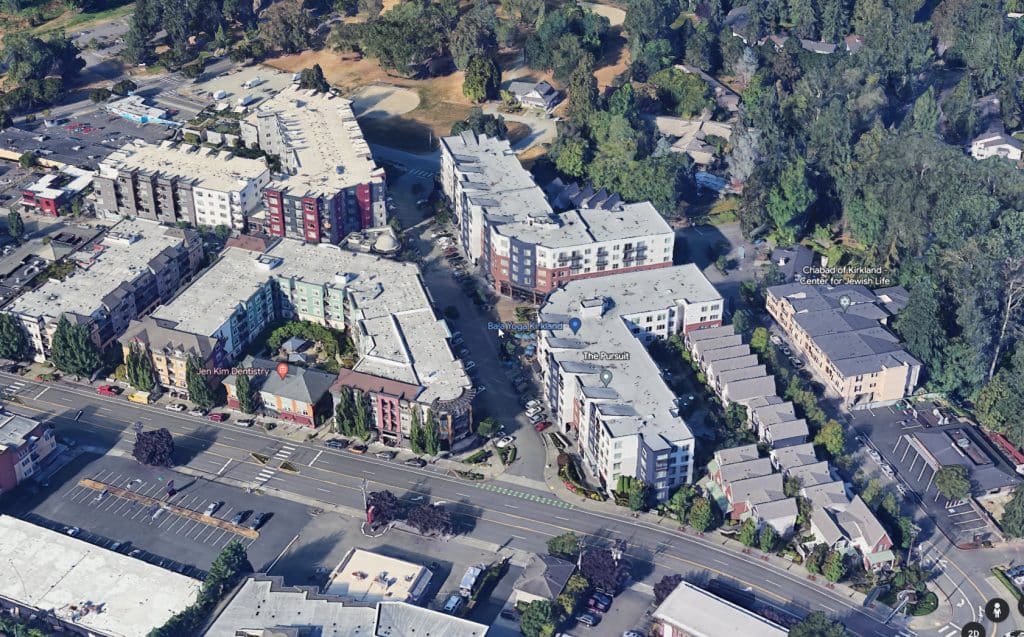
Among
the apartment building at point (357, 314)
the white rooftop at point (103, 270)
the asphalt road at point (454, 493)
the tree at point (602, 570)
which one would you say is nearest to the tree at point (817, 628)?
the asphalt road at point (454, 493)

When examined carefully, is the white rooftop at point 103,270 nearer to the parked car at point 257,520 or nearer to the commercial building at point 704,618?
the parked car at point 257,520

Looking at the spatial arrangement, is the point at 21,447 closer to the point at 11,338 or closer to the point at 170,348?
the point at 170,348

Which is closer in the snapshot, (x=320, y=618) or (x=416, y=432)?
(x=320, y=618)

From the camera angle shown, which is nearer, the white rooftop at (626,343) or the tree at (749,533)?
the tree at (749,533)

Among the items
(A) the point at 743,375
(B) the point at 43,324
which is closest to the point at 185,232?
(B) the point at 43,324

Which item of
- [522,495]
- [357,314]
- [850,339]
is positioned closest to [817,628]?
[522,495]

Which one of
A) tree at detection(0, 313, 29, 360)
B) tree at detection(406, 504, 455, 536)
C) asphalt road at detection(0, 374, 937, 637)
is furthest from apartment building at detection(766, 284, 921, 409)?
tree at detection(0, 313, 29, 360)

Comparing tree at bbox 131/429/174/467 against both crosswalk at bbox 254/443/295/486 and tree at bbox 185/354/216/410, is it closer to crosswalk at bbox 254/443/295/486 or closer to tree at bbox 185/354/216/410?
tree at bbox 185/354/216/410
